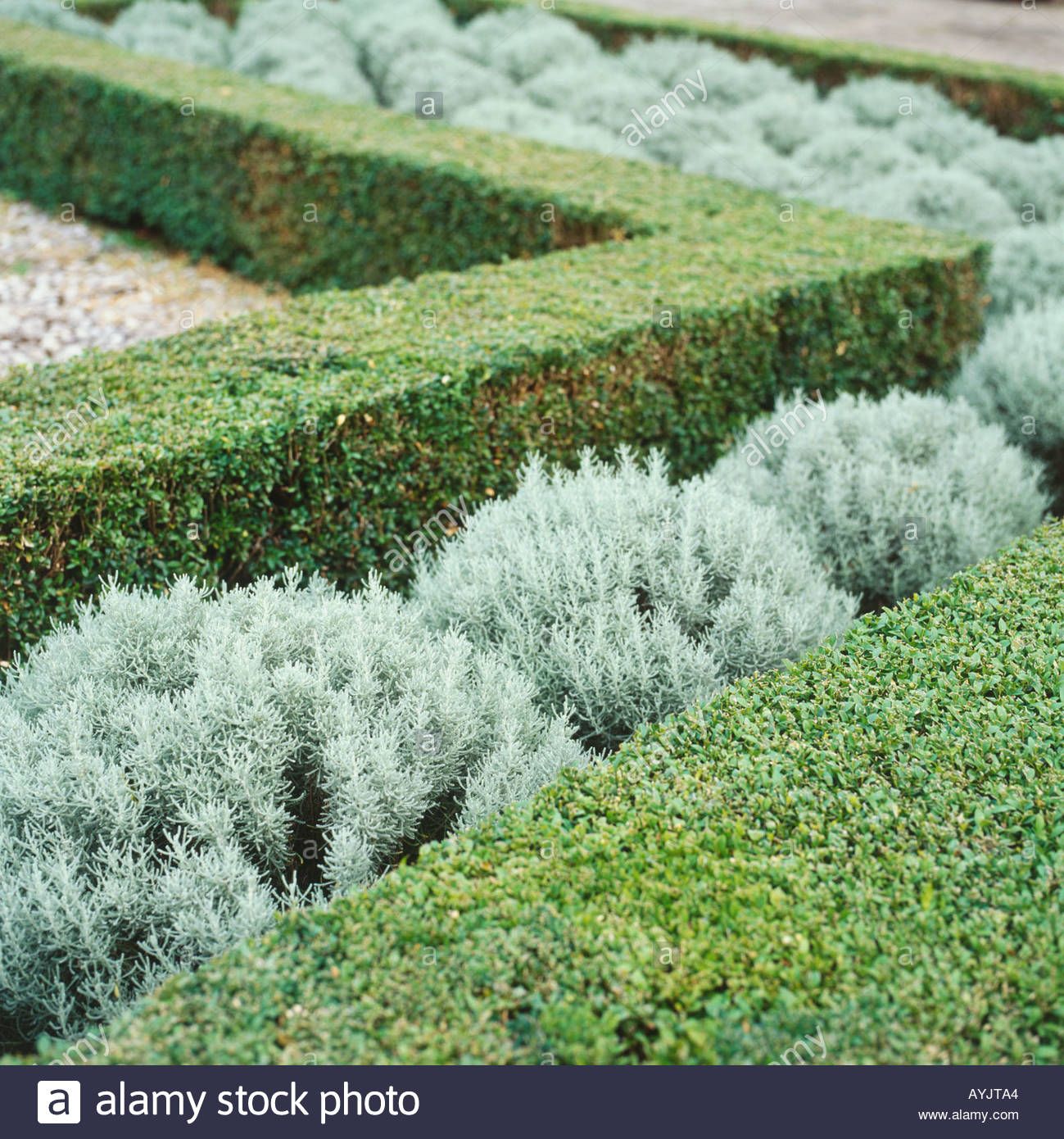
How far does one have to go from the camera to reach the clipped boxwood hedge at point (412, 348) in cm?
→ 398

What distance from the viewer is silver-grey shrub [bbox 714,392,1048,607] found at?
4.61 m

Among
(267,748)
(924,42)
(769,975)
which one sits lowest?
(267,748)

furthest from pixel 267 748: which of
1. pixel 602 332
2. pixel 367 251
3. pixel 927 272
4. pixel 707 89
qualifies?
pixel 707 89

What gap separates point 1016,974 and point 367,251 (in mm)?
6998

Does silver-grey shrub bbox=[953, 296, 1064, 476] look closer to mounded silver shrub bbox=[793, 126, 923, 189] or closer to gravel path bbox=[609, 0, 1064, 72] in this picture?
mounded silver shrub bbox=[793, 126, 923, 189]

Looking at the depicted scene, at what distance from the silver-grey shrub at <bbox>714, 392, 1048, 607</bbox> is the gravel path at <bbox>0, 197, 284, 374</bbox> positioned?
406cm

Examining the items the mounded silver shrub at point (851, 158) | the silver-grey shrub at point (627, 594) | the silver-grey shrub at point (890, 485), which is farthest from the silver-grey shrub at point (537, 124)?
the silver-grey shrub at point (627, 594)

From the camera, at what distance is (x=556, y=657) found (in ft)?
11.9

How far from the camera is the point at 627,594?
3787mm

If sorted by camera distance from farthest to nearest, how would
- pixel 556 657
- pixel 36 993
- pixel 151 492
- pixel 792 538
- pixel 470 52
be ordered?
pixel 470 52, pixel 792 538, pixel 151 492, pixel 556 657, pixel 36 993

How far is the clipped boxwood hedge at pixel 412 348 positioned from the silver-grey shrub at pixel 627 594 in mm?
614

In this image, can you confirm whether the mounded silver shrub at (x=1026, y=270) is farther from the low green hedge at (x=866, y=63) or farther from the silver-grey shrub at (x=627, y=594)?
the silver-grey shrub at (x=627, y=594)

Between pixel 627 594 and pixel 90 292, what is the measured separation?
251 inches

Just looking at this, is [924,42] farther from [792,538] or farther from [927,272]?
[792,538]
